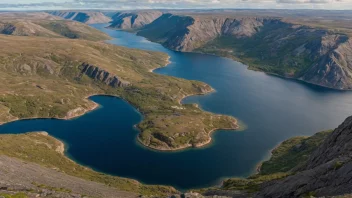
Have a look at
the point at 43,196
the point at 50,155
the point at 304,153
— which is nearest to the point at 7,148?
the point at 50,155

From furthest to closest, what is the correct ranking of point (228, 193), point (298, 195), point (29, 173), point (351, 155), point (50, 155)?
point (50, 155) < point (29, 173) < point (228, 193) < point (351, 155) < point (298, 195)

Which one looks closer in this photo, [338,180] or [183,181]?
[338,180]

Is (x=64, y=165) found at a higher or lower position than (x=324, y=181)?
lower

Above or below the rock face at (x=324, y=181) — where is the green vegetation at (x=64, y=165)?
below

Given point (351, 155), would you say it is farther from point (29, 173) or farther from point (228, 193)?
point (29, 173)

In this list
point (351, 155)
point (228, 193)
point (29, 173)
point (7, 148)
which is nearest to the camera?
point (351, 155)

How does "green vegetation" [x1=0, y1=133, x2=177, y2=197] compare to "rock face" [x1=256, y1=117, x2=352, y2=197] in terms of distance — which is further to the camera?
"green vegetation" [x1=0, y1=133, x2=177, y2=197]

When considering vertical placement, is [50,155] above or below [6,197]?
below

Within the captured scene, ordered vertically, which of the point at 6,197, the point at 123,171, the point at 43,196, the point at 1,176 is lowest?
the point at 123,171

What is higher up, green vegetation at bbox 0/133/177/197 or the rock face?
A: the rock face

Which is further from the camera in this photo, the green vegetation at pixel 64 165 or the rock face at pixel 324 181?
the green vegetation at pixel 64 165

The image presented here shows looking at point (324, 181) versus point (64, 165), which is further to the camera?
point (64, 165)
